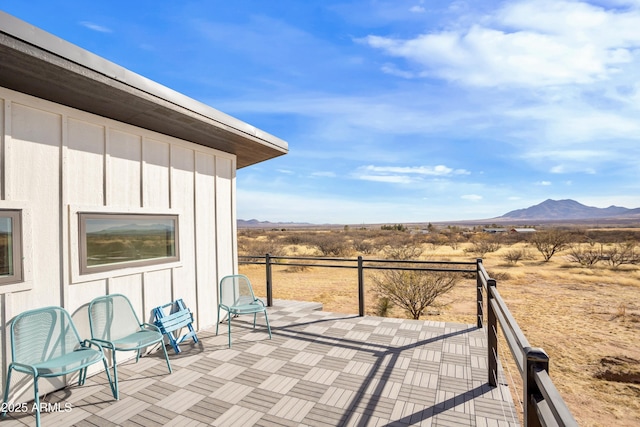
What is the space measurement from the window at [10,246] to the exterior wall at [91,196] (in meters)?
0.05

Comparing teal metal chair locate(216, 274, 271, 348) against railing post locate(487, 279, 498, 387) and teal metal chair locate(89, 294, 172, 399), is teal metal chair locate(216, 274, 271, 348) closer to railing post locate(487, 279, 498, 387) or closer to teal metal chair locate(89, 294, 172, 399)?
teal metal chair locate(89, 294, 172, 399)

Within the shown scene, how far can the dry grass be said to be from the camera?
147 inches

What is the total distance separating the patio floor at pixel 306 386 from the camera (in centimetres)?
227

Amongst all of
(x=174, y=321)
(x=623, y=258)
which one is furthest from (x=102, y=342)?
(x=623, y=258)

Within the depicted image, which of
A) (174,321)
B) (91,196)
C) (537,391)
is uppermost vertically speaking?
(91,196)

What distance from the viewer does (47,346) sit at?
2609 mm

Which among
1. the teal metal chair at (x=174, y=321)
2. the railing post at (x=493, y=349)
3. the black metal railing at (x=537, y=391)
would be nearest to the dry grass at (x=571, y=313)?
the railing post at (x=493, y=349)

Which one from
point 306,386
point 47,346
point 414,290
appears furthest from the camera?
point 414,290

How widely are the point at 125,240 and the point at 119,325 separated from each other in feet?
2.99

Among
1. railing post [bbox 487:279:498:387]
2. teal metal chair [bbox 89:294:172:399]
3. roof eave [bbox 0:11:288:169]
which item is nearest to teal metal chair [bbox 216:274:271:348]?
teal metal chair [bbox 89:294:172:399]

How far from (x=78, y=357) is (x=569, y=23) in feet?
25.3

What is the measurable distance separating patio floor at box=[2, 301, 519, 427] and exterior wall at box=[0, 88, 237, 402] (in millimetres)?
619

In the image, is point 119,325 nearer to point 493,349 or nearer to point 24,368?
point 24,368

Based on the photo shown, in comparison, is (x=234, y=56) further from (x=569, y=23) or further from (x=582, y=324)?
(x=582, y=324)
